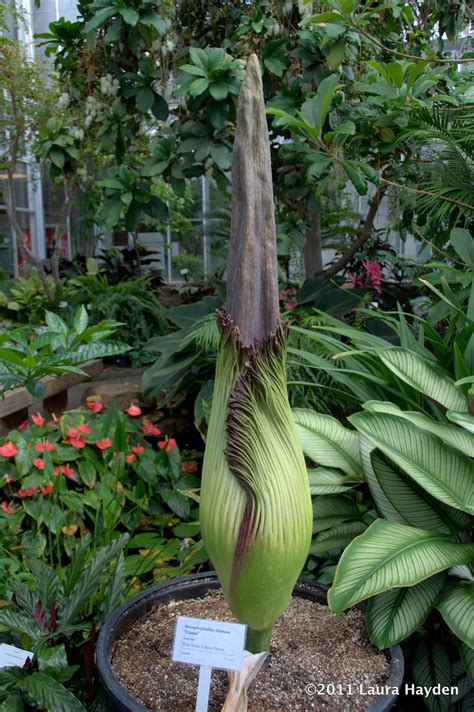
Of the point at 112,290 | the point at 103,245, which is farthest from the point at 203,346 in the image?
the point at 103,245

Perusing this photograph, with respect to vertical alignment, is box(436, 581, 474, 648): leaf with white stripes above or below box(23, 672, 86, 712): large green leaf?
above

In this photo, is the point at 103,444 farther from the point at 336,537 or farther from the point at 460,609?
the point at 460,609

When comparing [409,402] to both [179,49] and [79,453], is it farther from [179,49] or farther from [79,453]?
[179,49]

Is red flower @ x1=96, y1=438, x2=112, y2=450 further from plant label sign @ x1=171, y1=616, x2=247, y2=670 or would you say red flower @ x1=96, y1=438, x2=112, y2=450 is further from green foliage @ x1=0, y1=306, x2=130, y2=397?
plant label sign @ x1=171, y1=616, x2=247, y2=670

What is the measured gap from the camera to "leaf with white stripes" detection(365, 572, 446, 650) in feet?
3.64

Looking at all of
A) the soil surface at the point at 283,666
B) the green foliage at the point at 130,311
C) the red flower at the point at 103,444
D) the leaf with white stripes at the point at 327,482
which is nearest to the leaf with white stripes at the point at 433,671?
the soil surface at the point at 283,666

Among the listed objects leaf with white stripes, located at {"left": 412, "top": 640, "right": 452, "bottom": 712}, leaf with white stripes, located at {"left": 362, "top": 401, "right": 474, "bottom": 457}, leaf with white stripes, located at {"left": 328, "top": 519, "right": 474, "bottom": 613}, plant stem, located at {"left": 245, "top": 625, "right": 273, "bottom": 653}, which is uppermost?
leaf with white stripes, located at {"left": 362, "top": 401, "right": 474, "bottom": 457}

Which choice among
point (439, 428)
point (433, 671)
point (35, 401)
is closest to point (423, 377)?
point (439, 428)

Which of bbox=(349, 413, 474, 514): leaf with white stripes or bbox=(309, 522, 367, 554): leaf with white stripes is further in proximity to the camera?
bbox=(309, 522, 367, 554): leaf with white stripes

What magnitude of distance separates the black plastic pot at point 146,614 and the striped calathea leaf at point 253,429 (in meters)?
0.24

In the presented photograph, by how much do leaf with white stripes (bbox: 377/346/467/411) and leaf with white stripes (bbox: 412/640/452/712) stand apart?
0.57 m

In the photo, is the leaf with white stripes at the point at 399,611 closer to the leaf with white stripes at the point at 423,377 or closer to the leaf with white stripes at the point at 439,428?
the leaf with white stripes at the point at 439,428

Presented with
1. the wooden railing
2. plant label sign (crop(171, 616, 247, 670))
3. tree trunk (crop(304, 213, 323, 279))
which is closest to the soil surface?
plant label sign (crop(171, 616, 247, 670))

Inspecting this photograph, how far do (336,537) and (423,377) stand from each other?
1.50 feet
